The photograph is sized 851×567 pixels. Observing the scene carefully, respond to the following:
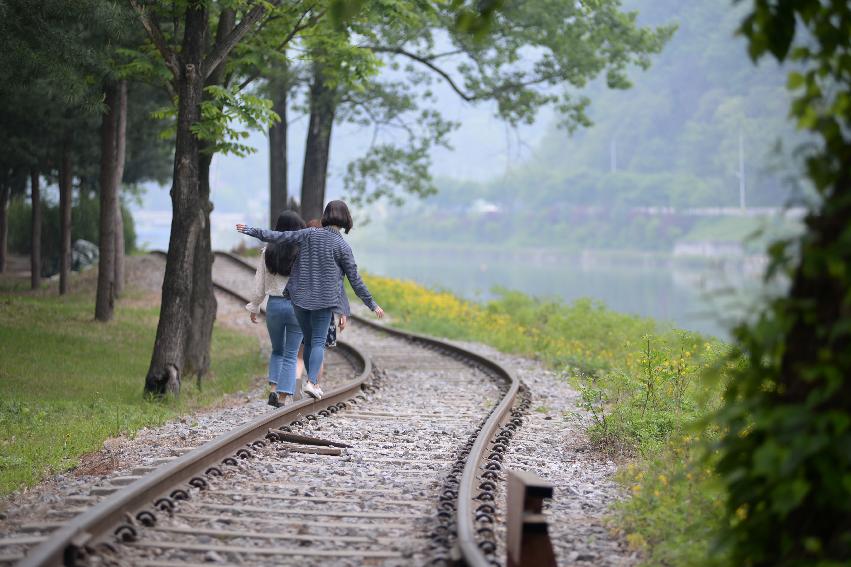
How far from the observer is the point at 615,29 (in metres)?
27.7

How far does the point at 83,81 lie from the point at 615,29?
16.0 metres

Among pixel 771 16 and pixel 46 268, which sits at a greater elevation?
pixel 771 16

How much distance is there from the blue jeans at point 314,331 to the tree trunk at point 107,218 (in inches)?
468

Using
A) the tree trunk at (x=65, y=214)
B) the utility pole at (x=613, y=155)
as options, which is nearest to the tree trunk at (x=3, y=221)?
the tree trunk at (x=65, y=214)

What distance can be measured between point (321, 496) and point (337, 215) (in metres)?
4.10

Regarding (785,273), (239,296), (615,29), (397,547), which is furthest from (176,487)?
(615,29)

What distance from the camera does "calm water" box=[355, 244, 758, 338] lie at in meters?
63.8

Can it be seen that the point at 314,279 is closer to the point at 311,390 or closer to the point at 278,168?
the point at 311,390

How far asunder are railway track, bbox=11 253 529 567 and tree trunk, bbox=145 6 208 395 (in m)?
2.48

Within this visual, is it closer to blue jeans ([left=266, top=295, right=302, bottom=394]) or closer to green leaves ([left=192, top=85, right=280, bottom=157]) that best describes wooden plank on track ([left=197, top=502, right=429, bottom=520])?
blue jeans ([left=266, top=295, right=302, bottom=394])

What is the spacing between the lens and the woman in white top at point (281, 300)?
1079 centimetres

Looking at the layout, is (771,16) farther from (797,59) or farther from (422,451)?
(422,451)

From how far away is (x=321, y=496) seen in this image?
22.8ft

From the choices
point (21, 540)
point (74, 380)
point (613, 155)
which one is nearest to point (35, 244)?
point (74, 380)
